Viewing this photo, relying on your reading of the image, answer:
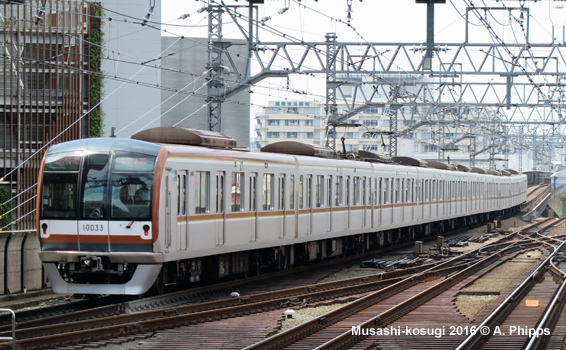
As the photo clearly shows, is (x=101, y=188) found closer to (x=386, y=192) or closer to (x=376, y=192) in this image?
A: (x=376, y=192)

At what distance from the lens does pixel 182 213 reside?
1315 centimetres

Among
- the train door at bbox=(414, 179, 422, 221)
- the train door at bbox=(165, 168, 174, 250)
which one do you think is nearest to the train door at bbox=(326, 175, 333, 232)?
the train door at bbox=(165, 168, 174, 250)

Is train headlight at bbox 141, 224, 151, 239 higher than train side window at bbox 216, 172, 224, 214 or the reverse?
the reverse

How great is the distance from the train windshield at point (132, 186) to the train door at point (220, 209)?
2119mm

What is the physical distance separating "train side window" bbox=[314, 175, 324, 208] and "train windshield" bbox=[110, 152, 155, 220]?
285 inches

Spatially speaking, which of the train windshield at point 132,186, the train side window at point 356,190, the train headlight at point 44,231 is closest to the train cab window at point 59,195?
the train headlight at point 44,231

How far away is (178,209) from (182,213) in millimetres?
155

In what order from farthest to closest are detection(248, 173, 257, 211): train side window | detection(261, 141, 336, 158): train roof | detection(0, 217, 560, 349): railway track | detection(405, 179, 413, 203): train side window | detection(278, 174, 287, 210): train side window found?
1. detection(405, 179, 413, 203): train side window
2. detection(261, 141, 336, 158): train roof
3. detection(278, 174, 287, 210): train side window
4. detection(248, 173, 257, 211): train side window
5. detection(0, 217, 560, 349): railway track

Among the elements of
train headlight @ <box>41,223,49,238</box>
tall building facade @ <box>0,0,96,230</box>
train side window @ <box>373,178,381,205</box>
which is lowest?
train headlight @ <box>41,223,49,238</box>

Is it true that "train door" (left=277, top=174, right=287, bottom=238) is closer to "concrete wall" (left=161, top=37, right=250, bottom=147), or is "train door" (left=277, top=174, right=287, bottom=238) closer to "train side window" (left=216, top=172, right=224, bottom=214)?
"train side window" (left=216, top=172, right=224, bottom=214)

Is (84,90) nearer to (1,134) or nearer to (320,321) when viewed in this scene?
(1,134)

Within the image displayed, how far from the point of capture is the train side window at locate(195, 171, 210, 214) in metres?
13.7

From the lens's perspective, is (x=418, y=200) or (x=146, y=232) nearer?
(x=146, y=232)

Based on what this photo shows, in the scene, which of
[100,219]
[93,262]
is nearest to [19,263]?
[93,262]
